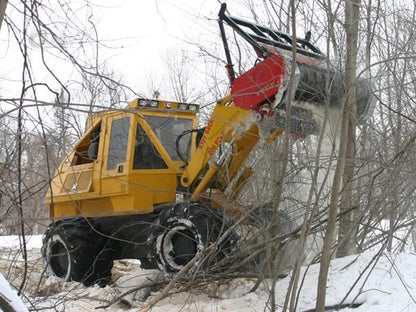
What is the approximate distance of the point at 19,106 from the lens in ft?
11.3

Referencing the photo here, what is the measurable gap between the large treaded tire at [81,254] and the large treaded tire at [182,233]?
1.21m

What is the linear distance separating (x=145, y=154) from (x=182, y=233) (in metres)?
1.45

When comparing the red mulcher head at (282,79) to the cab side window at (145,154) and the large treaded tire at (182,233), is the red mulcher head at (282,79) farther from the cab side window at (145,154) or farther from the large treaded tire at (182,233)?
the cab side window at (145,154)

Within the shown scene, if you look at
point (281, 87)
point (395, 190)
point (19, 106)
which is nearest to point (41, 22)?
point (19, 106)

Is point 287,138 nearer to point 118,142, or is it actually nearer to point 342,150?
point 342,150

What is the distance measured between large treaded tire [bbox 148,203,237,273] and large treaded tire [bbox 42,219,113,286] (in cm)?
121

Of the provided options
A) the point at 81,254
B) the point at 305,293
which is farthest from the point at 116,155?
the point at 305,293

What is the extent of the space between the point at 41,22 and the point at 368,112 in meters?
3.57

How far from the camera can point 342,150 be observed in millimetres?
4852

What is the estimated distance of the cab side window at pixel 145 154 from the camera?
26.0ft

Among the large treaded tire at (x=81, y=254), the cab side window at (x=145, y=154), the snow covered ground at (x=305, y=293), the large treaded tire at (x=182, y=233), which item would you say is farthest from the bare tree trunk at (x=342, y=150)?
the large treaded tire at (x=81, y=254)

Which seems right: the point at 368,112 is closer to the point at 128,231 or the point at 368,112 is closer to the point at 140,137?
the point at 140,137

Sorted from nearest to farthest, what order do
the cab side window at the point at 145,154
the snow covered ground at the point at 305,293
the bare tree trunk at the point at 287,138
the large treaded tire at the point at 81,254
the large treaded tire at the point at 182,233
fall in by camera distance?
the bare tree trunk at the point at 287,138, the snow covered ground at the point at 305,293, the large treaded tire at the point at 182,233, the cab side window at the point at 145,154, the large treaded tire at the point at 81,254

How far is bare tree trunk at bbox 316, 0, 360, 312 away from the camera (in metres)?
4.82
